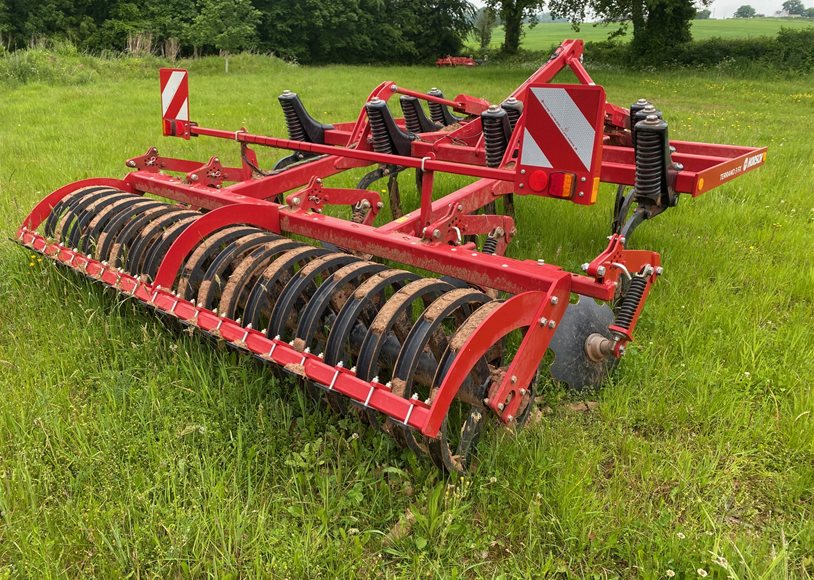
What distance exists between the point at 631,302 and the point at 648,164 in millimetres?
761

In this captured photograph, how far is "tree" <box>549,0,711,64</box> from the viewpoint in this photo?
83.2 ft

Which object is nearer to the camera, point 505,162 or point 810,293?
point 505,162

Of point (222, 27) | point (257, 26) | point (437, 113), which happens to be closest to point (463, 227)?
point (437, 113)

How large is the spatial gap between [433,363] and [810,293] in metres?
3.02

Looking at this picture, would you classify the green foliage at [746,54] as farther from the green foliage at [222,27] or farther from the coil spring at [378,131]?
the coil spring at [378,131]

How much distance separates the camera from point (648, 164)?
320cm

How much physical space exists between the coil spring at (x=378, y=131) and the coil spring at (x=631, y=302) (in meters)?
1.97

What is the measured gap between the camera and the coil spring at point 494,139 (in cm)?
365

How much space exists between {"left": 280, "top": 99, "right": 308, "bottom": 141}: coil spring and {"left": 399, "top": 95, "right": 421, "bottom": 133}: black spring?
0.87 m

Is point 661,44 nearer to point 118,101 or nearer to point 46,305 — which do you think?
point 118,101

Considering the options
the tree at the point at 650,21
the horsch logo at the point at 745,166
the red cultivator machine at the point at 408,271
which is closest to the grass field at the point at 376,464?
the red cultivator machine at the point at 408,271

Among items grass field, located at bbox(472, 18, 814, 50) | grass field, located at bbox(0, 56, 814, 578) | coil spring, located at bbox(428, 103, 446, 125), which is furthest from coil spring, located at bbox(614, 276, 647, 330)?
grass field, located at bbox(472, 18, 814, 50)

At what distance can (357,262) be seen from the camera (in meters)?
2.84

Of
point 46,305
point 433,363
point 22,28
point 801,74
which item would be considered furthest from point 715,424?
point 22,28
